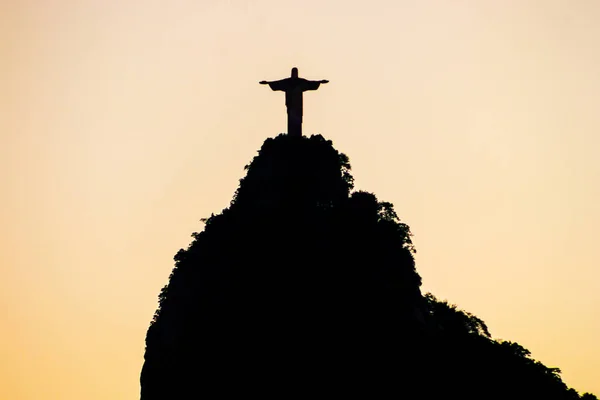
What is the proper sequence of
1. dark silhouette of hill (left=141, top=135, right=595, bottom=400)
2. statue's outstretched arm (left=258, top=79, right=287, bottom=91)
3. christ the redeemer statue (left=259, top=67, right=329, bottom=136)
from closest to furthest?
dark silhouette of hill (left=141, top=135, right=595, bottom=400) → christ the redeemer statue (left=259, top=67, right=329, bottom=136) → statue's outstretched arm (left=258, top=79, right=287, bottom=91)

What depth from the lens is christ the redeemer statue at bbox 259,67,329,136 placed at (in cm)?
8112

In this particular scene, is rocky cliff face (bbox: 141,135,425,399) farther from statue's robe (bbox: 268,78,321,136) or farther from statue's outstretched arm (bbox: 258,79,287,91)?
statue's outstretched arm (bbox: 258,79,287,91)

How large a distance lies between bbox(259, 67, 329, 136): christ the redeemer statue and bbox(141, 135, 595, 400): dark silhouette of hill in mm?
1755

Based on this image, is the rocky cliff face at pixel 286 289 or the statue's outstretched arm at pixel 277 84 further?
the statue's outstretched arm at pixel 277 84

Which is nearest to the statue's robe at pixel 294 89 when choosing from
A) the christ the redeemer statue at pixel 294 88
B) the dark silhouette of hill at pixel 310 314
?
the christ the redeemer statue at pixel 294 88

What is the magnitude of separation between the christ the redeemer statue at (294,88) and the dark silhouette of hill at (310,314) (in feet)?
5.76

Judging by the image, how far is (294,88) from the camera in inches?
3196

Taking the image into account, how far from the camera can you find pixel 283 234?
77.8m

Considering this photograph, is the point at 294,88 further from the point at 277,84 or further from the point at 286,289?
the point at 286,289

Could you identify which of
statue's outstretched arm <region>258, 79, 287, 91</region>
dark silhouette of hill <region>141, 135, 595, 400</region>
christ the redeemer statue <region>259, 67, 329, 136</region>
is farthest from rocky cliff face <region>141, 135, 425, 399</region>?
statue's outstretched arm <region>258, 79, 287, 91</region>

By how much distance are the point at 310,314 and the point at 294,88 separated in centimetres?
1515

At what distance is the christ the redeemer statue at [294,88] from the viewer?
8112 centimetres

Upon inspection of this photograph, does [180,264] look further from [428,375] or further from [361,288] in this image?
[428,375]

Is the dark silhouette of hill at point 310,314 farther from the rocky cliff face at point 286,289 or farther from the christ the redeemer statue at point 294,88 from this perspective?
the christ the redeemer statue at point 294,88
